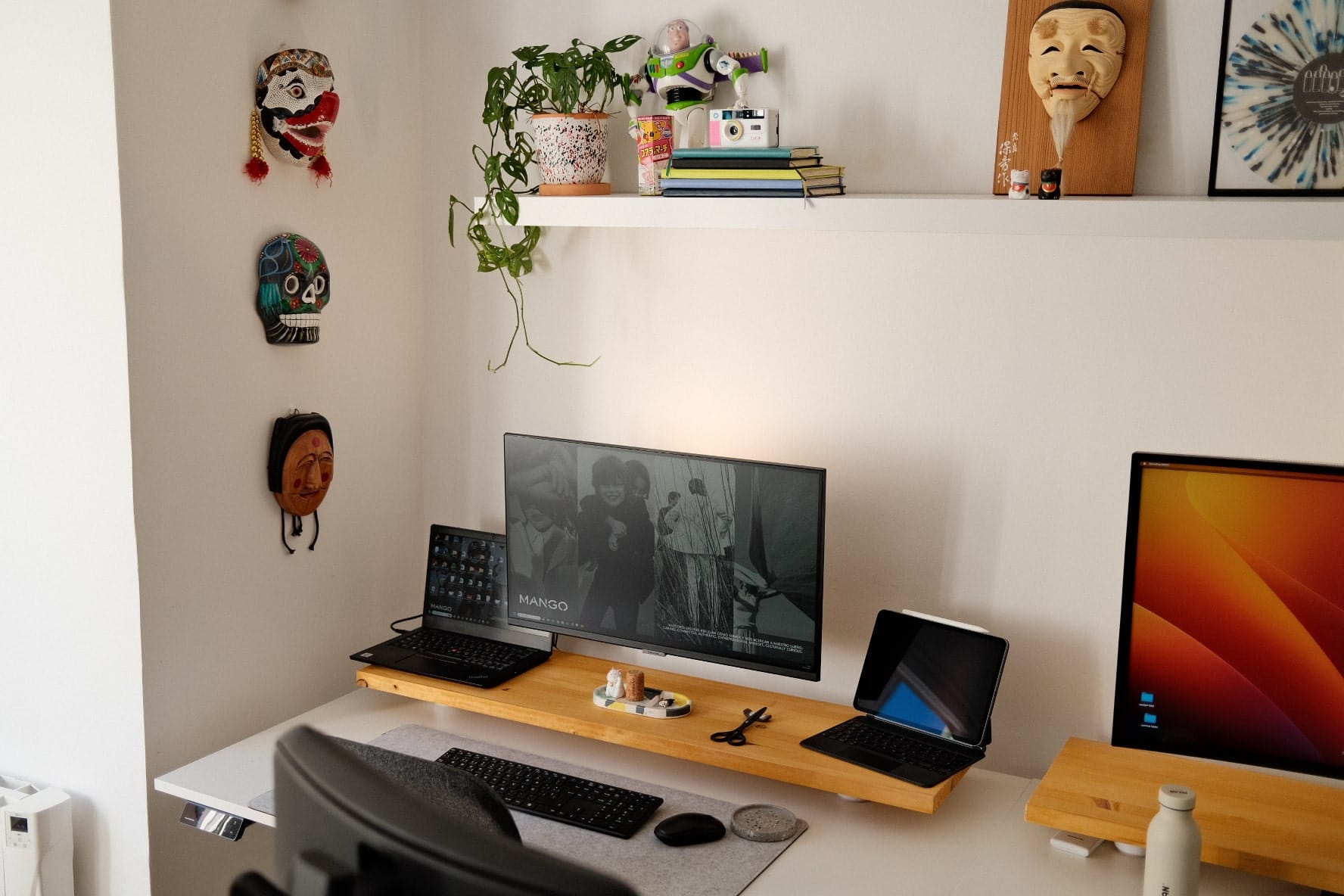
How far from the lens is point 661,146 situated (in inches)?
74.0

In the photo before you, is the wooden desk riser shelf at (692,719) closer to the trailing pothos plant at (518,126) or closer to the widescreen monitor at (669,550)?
the widescreen monitor at (669,550)

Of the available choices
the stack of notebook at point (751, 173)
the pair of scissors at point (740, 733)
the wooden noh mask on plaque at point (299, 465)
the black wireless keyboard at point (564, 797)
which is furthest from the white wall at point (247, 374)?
the pair of scissors at point (740, 733)

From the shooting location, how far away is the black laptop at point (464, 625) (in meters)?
2.07

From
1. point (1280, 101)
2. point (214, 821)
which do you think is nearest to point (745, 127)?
point (1280, 101)

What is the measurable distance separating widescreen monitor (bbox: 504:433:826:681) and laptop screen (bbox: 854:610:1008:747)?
0.10 metres

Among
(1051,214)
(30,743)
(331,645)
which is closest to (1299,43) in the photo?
(1051,214)

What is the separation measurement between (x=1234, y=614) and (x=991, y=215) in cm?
60

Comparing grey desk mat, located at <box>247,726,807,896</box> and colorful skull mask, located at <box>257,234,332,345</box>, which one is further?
colorful skull mask, located at <box>257,234,332,345</box>

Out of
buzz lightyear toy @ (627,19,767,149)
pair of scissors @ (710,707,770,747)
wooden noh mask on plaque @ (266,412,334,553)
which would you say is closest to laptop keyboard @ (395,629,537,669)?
wooden noh mask on plaque @ (266,412,334,553)

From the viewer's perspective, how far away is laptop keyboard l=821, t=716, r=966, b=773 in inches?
66.7

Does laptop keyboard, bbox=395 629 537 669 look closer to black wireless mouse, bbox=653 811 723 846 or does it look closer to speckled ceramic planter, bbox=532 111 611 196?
black wireless mouse, bbox=653 811 723 846

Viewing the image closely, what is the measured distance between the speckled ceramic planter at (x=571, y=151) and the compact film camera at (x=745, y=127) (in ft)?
0.84

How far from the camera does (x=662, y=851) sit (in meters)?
1.60

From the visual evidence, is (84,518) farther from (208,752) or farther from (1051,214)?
(1051,214)
